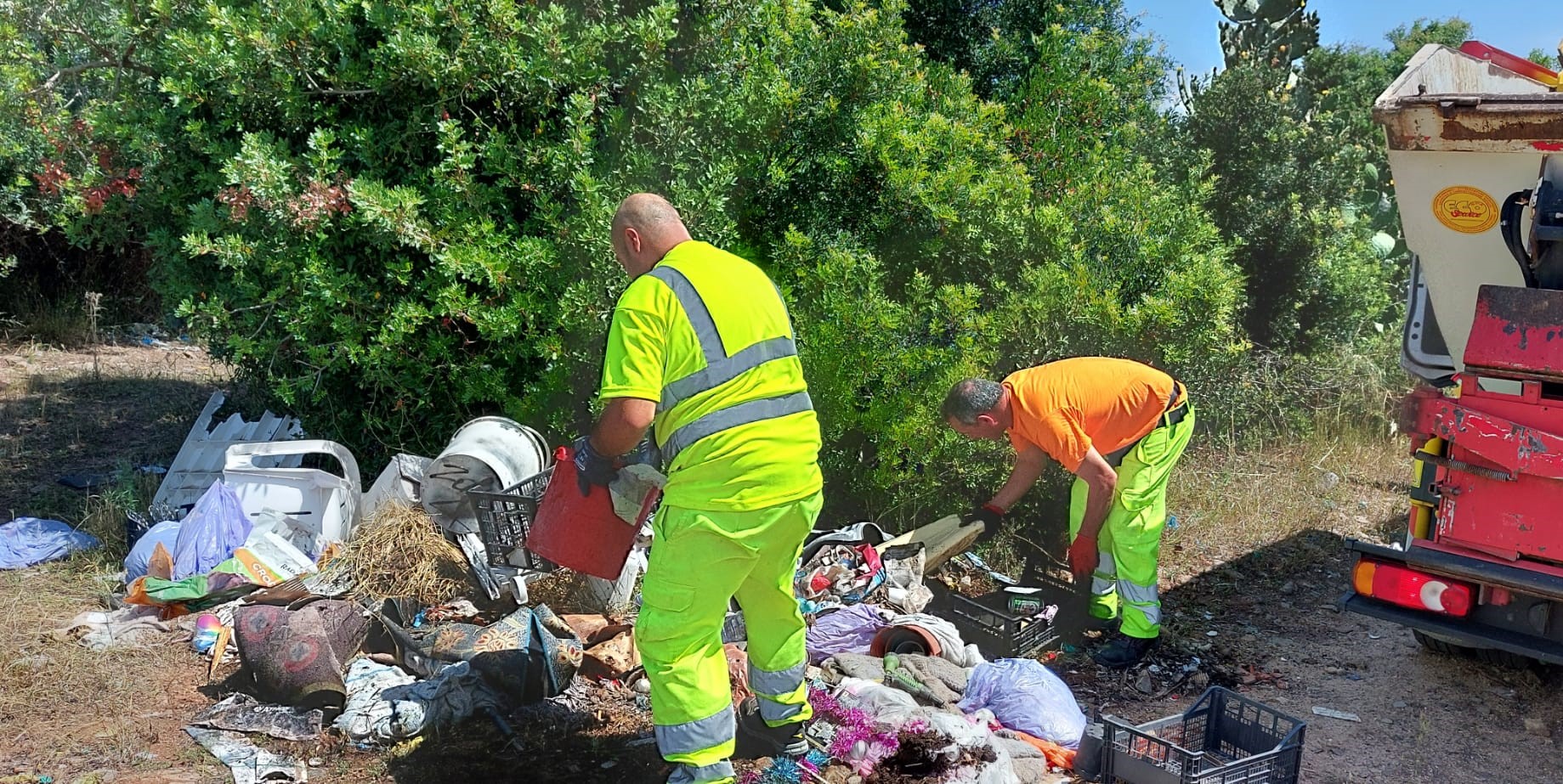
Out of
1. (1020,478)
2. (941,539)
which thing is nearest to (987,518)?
(941,539)

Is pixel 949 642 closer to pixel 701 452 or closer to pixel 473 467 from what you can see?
pixel 701 452

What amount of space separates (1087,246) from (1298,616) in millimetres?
2165

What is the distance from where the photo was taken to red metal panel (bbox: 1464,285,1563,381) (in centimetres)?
405

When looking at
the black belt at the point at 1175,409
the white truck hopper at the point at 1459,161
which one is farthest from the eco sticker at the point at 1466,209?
the black belt at the point at 1175,409

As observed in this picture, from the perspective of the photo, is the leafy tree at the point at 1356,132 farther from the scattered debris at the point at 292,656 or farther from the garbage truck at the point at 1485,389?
the scattered debris at the point at 292,656

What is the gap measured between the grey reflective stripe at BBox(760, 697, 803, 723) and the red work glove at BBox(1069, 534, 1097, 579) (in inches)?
66.8

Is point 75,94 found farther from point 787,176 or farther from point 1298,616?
point 1298,616

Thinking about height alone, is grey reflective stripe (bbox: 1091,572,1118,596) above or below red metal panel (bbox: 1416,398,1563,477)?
below

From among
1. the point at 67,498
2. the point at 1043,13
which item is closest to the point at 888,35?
the point at 1043,13

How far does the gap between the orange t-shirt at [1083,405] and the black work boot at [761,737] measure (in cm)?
163

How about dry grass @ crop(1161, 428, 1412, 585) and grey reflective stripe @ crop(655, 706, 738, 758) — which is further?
dry grass @ crop(1161, 428, 1412, 585)

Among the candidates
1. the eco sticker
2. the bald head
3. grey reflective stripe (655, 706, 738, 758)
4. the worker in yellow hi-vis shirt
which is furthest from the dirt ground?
the eco sticker

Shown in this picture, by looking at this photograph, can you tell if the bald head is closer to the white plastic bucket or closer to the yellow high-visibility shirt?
the yellow high-visibility shirt

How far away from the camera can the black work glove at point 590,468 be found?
3592mm
